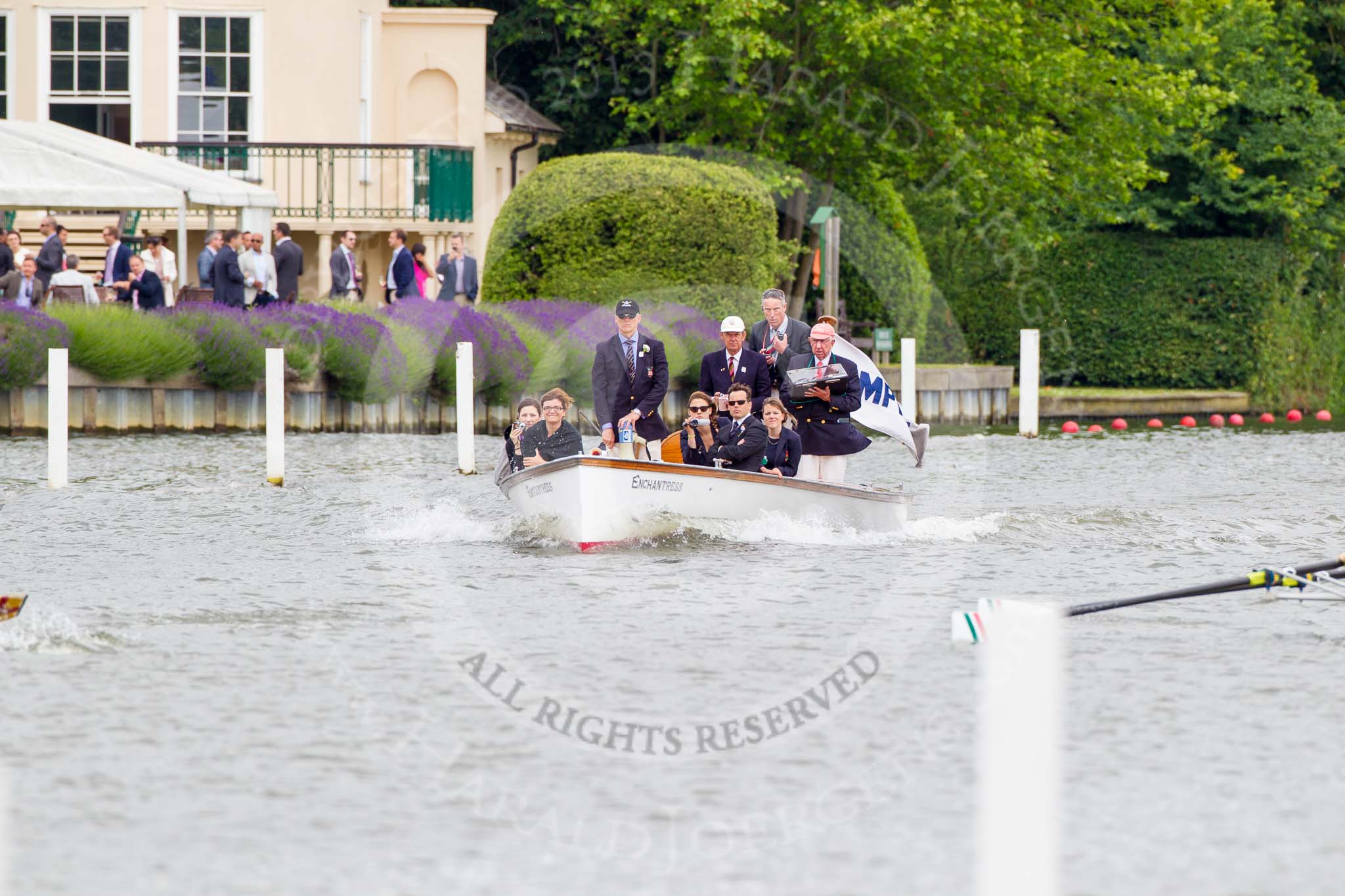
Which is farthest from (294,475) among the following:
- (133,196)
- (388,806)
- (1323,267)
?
(1323,267)

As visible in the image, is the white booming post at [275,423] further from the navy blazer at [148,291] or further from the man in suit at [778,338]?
the navy blazer at [148,291]

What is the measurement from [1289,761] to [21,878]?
4.94 metres

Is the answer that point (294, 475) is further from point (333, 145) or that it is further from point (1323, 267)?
point (1323, 267)

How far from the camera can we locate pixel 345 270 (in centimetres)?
3231

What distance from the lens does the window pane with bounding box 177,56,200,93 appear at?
3597 centimetres

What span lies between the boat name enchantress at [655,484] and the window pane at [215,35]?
2196 cm

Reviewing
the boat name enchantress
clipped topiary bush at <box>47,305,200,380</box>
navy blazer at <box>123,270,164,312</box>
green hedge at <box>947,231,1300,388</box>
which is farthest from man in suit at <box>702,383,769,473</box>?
green hedge at <box>947,231,1300,388</box>

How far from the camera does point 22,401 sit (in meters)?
25.8

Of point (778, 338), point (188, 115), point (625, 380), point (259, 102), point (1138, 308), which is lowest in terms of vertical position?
point (625, 380)

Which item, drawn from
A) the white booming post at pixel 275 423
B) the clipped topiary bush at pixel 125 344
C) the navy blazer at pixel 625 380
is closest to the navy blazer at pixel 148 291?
the clipped topiary bush at pixel 125 344

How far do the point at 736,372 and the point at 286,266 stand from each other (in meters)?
14.3

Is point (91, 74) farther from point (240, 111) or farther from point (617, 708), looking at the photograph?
point (617, 708)

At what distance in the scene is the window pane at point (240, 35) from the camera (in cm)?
3609

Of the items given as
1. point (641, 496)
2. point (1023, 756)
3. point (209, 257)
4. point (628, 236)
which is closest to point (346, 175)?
point (209, 257)
